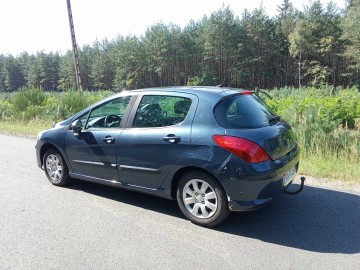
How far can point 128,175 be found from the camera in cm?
447

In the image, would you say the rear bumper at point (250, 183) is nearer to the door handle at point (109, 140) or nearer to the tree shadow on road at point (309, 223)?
the tree shadow on road at point (309, 223)

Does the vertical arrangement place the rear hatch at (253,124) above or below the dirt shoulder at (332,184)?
above

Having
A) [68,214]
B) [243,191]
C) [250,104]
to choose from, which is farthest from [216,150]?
[68,214]

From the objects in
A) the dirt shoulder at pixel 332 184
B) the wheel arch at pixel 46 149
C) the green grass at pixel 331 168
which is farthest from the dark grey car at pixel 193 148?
the green grass at pixel 331 168

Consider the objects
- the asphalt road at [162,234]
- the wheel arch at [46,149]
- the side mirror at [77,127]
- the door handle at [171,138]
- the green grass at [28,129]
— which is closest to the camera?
the asphalt road at [162,234]

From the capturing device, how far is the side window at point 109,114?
4.70m

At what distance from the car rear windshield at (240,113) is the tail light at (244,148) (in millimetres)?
193

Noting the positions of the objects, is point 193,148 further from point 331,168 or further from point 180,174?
point 331,168

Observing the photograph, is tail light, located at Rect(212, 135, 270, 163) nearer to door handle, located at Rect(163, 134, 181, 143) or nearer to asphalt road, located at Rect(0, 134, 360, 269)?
door handle, located at Rect(163, 134, 181, 143)

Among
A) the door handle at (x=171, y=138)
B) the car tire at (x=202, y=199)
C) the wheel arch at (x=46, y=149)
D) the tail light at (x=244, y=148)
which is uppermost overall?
the door handle at (x=171, y=138)

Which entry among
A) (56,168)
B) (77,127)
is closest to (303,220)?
(77,127)

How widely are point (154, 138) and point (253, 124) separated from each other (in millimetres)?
1236

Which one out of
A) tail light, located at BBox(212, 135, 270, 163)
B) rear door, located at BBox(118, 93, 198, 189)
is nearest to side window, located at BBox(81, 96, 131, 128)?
rear door, located at BBox(118, 93, 198, 189)

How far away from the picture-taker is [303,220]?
13.0 feet
